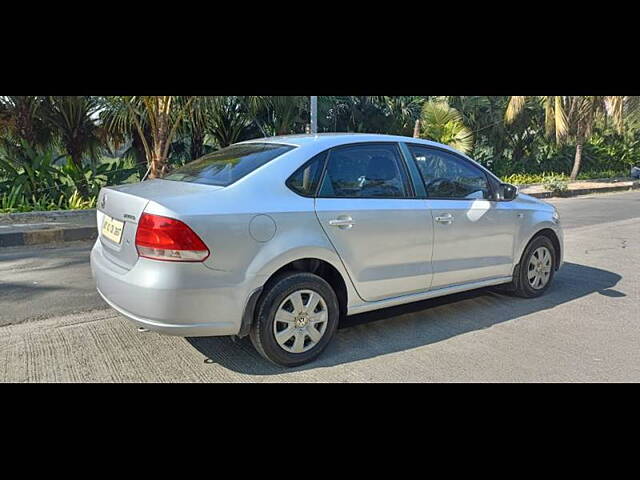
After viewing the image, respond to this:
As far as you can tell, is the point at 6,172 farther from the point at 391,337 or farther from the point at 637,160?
the point at 637,160

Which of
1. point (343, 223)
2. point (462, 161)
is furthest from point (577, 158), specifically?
point (343, 223)

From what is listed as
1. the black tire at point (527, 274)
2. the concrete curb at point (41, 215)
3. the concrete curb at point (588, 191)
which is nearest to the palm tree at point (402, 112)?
the concrete curb at point (588, 191)

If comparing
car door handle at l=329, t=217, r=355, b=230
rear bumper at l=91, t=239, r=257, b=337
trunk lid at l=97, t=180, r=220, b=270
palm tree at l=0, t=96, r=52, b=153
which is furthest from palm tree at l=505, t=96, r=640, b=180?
rear bumper at l=91, t=239, r=257, b=337

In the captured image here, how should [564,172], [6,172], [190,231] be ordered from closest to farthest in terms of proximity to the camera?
[190,231] → [6,172] → [564,172]

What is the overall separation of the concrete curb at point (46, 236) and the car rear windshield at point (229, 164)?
4166 mm

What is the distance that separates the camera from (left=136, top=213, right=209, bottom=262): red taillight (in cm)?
264

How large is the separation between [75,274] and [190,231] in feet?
10.5

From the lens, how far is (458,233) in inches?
150

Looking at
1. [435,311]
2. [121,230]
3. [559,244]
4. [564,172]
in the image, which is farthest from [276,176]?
[564,172]

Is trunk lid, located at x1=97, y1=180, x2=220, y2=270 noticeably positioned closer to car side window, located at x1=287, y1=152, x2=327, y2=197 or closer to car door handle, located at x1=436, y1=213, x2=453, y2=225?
car side window, located at x1=287, y1=152, x2=327, y2=197

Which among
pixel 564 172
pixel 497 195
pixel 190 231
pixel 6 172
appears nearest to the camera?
pixel 190 231

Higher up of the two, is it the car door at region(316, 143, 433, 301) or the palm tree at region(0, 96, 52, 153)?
the palm tree at region(0, 96, 52, 153)

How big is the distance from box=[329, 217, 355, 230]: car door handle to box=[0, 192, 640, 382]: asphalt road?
Result: 926mm

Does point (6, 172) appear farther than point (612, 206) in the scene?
No
